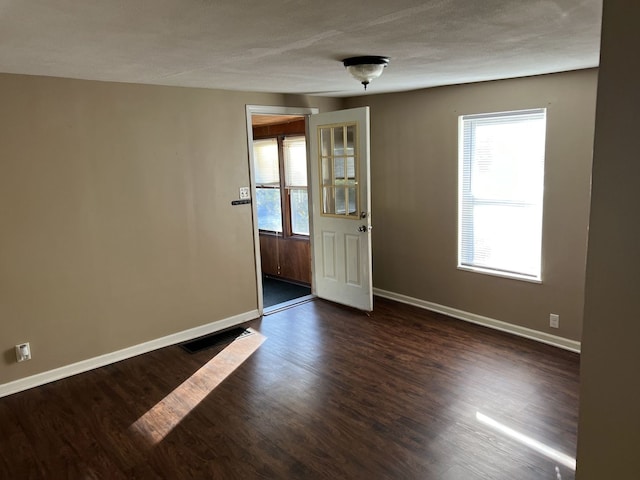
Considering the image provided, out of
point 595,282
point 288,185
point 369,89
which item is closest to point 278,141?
point 288,185

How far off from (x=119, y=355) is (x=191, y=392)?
931 mm

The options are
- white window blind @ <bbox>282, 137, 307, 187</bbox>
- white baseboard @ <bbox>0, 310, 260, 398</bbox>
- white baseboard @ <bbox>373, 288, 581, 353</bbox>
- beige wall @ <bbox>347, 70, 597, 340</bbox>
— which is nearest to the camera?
white baseboard @ <bbox>0, 310, 260, 398</bbox>

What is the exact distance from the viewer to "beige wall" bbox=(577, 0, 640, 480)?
51.2 inches

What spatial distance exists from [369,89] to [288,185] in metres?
2.01

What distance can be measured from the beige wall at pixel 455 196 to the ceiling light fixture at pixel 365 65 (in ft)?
5.44

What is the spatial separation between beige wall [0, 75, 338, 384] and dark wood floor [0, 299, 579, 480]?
43 cm

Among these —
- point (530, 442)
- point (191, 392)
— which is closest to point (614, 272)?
point (530, 442)

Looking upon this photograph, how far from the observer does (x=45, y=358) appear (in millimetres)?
3471

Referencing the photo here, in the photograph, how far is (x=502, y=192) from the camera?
13.5ft

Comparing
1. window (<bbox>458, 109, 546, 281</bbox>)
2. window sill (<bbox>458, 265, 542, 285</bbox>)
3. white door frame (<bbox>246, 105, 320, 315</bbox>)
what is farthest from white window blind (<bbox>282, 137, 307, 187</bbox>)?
window sill (<bbox>458, 265, 542, 285</bbox>)

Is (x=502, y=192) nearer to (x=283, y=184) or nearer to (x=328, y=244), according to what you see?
(x=328, y=244)

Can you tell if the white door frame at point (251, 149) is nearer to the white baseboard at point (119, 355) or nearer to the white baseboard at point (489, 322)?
the white baseboard at point (119, 355)

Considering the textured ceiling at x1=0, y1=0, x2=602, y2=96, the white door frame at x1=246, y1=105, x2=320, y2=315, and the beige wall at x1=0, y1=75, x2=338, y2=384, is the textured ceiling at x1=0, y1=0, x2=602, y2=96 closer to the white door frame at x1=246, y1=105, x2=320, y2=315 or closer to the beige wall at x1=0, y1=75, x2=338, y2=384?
the beige wall at x1=0, y1=75, x2=338, y2=384

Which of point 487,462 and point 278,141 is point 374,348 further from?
point 278,141
